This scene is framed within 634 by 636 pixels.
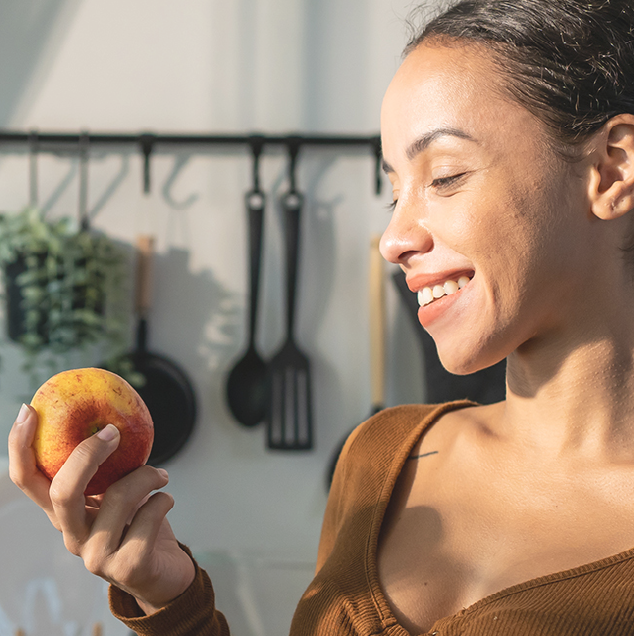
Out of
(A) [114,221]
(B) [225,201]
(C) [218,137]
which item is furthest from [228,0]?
(A) [114,221]

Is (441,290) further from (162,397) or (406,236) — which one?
(162,397)

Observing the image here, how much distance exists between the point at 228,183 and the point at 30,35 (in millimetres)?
688

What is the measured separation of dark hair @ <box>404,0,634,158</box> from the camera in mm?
575

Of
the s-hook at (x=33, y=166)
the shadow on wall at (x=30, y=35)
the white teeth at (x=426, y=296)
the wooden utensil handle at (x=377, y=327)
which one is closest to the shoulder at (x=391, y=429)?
the white teeth at (x=426, y=296)

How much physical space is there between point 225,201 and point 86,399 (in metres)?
1.22

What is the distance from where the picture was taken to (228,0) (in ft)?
5.73

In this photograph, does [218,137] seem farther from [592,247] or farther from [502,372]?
[592,247]

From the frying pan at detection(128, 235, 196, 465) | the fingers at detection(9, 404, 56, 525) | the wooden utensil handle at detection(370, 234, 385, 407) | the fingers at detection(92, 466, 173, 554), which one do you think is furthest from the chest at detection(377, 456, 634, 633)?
the frying pan at detection(128, 235, 196, 465)

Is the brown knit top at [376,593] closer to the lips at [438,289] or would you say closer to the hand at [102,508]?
the hand at [102,508]

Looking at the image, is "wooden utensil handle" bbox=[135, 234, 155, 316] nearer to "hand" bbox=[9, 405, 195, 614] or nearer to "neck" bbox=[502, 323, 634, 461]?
"hand" bbox=[9, 405, 195, 614]

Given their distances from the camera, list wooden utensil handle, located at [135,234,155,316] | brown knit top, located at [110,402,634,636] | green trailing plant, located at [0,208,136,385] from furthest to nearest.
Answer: wooden utensil handle, located at [135,234,155,316]
green trailing plant, located at [0,208,136,385]
brown knit top, located at [110,402,634,636]

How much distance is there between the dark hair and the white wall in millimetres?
1148

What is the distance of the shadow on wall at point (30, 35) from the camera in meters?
1.76

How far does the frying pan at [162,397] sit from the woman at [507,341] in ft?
3.39
